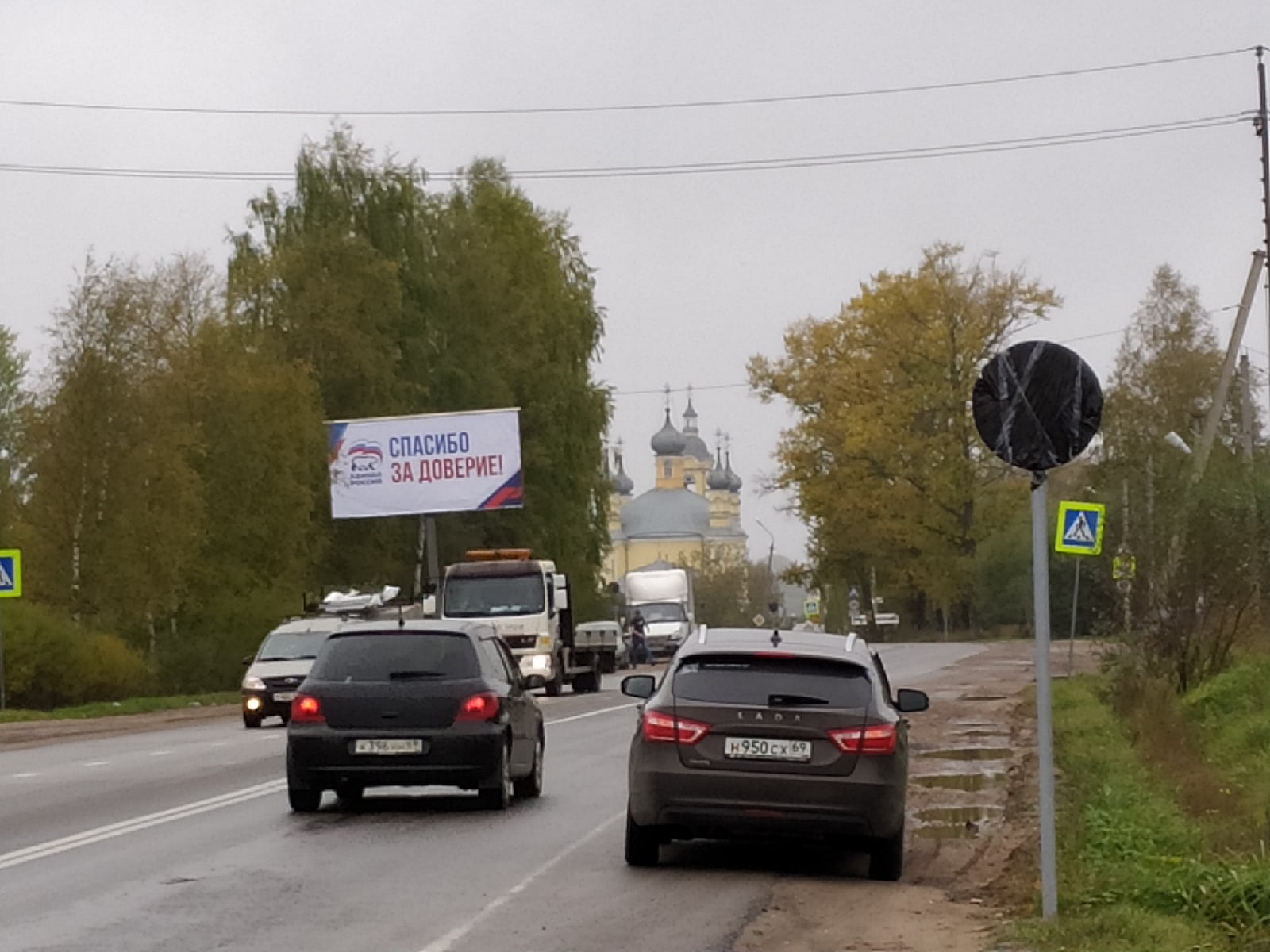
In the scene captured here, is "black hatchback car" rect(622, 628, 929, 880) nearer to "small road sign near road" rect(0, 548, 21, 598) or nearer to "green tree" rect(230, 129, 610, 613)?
"small road sign near road" rect(0, 548, 21, 598)

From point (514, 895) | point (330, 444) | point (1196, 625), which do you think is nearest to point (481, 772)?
point (514, 895)

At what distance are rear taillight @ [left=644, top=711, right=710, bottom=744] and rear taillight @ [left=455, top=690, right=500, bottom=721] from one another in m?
4.13

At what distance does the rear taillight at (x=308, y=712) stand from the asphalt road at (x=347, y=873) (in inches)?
29.9

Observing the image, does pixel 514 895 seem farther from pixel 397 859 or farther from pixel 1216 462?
pixel 1216 462

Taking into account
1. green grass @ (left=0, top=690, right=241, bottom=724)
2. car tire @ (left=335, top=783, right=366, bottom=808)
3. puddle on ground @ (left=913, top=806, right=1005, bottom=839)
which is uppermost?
car tire @ (left=335, top=783, right=366, bottom=808)

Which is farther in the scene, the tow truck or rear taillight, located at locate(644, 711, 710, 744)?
the tow truck

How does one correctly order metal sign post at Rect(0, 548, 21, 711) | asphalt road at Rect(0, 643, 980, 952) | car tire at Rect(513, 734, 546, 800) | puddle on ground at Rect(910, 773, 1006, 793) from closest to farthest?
asphalt road at Rect(0, 643, 980, 952) < car tire at Rect(513, 734, 546, 800) < puddle on ground at Rect(910, 773, 1006, 793) < metal sign post at Rect(0, 548, 21, 711)

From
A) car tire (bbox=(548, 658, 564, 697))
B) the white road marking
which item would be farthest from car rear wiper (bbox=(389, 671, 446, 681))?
car tire (bbox=(548, 658, 564, 697))

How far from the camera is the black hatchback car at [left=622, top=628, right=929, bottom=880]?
47.4ft

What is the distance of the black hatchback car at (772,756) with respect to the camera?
14.4 metres

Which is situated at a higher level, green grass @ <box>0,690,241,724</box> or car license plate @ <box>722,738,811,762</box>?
car license plate @ <box>722,738,811,762</box>

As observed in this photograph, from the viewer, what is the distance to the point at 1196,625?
31234 millimetres

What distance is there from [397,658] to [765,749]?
527 centimetres

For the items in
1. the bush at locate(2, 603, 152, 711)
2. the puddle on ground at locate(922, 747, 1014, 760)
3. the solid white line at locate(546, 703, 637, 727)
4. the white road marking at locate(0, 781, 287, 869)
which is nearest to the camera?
the white road marking at locate(0, 781, 287, 869)
